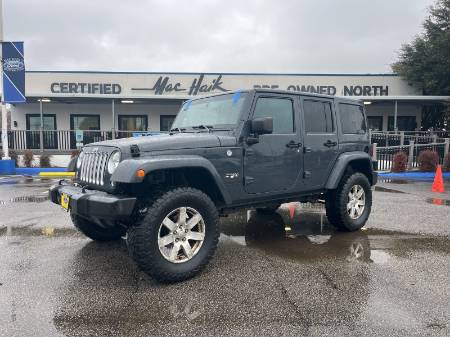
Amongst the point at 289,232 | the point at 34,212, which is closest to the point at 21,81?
the point at 34,212

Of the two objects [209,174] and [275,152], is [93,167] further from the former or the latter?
[275,152]

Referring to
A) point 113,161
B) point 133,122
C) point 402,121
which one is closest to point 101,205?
point 113,161

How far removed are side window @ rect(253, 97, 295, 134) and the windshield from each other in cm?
24

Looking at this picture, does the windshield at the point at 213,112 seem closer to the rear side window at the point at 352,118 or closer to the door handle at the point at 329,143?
the door handle at the point at 329,143

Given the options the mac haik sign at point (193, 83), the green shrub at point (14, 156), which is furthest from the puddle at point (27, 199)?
the mac haik sign at point (193, 83)

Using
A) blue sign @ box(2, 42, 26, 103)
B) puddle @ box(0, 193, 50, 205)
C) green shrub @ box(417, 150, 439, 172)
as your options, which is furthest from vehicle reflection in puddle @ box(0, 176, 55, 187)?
green shrub @ box(417, 150, 439, 172)

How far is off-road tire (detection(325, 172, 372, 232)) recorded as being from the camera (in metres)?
5.26

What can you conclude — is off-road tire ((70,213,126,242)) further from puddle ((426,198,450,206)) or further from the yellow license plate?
puddle ((426,198,450,206))

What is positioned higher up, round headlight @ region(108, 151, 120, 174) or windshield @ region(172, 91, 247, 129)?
windshield @ region(172, 91, 247, 129)

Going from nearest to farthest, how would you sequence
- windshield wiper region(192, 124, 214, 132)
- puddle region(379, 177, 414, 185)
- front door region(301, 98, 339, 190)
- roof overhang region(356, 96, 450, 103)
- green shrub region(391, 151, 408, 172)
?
windshield wiper region(192, 124, 214, 132) < front door region(301, 98, 339, 190) < puddle region(379, 177, 414, 185) < green shrub region(391, 151, 408, 172) < roof overhang region(356, 96, 450, 103)

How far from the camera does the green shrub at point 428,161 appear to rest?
44.7ft

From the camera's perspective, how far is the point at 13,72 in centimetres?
1346

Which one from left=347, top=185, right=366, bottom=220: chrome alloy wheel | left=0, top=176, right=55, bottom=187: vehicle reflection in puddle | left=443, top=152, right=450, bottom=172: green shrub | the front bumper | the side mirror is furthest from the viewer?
left=443, top=152, right=450, bottom=172: green shrub

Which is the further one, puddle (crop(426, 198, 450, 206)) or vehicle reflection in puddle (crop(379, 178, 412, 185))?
vehicle reflection in puddle (crop(379, 178, 412, 185))
